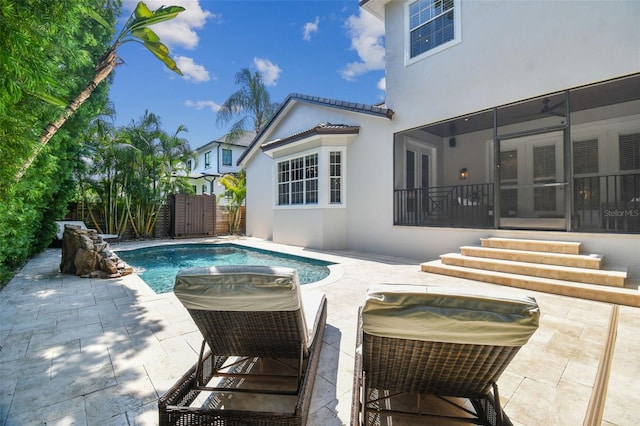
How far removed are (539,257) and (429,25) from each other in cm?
746

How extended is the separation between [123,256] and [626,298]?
1377 cm

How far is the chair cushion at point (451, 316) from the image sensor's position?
5.33 feet

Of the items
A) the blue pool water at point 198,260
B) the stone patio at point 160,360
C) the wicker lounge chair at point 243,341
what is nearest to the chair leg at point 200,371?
the wicker lounge chair at point 243,341

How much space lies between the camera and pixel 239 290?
211 centimetres

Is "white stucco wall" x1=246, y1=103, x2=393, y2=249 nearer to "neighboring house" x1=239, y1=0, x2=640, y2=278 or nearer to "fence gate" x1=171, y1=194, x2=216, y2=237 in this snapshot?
"neighboring house" x1=239, y1=0, x2=640, y2=278

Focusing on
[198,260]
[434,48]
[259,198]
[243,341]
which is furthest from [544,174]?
[198,260]

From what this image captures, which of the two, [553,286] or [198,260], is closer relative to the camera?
[553,286]

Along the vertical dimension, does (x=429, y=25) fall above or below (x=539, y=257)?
above

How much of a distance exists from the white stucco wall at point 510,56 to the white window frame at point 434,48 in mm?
105

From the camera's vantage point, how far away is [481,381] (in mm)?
1940

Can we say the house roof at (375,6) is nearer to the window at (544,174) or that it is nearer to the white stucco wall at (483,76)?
the white stucco wall at (483,76)

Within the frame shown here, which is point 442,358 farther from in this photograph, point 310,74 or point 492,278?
point 310,74

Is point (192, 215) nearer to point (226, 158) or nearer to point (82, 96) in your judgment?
point (82, 96)

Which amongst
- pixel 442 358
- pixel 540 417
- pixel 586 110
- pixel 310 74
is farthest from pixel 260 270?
pixel 310 74
